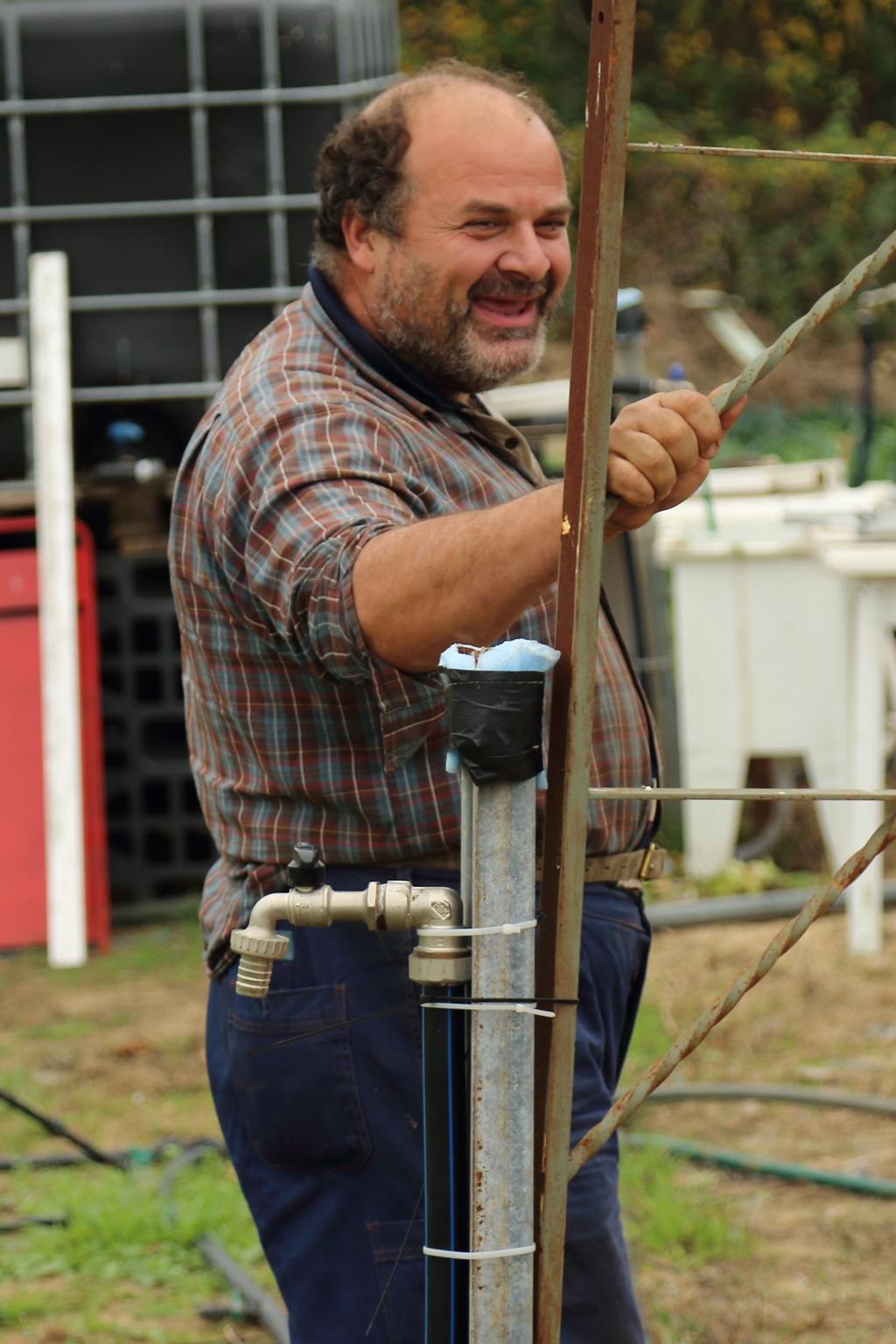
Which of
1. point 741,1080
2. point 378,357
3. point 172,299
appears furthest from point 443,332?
point 172,299

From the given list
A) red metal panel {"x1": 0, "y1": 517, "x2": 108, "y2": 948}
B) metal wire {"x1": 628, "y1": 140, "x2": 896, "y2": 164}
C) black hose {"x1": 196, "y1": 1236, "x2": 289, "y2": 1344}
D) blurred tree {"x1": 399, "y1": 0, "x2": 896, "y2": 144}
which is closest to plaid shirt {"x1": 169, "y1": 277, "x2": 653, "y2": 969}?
metal wire {"x1": 628, "y1": 140, "x2": 896, "y2": 164}

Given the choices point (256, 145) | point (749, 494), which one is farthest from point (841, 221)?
point (256, 145)

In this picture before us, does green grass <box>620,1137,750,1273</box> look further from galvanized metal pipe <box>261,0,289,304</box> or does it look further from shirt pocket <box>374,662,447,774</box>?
galvanized metal pipe <box>261,0,289,304</box>

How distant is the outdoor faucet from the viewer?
137cm

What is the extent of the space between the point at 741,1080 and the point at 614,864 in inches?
92.3

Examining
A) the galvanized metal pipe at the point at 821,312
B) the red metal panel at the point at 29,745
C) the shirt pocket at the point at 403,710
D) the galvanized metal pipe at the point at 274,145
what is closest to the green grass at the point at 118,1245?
the red metal panel at the point at 29,745

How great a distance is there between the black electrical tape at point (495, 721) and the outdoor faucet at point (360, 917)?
0.41ft

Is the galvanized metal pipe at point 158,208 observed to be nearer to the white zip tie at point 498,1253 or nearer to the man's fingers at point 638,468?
the man's fingers at point 638,468

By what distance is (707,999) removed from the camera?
179 inches

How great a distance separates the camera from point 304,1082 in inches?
75.0

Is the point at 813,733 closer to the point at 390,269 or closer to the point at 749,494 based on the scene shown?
the point at 749,494

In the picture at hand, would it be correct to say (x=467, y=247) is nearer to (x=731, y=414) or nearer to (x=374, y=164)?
(x=374, y=164)

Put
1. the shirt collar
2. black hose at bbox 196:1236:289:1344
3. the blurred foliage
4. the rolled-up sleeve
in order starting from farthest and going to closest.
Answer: the blurred foliage < black hose at bbox 196:1236:289:1344 < the shirt collar < the rolled-up sleeve

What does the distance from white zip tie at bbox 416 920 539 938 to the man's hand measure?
32 cm
